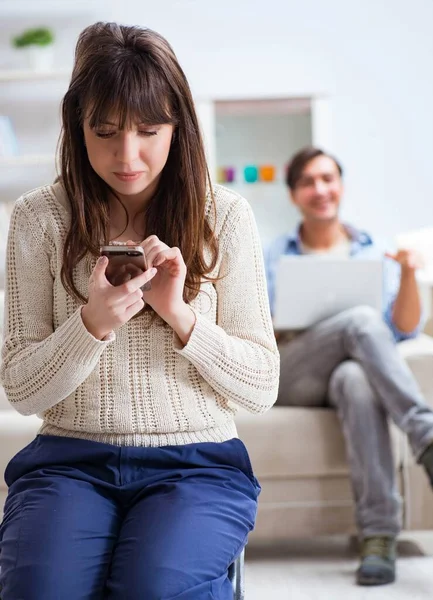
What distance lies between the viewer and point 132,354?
136cm

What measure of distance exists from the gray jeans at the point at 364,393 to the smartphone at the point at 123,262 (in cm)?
132

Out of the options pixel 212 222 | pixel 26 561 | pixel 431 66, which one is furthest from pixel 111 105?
pixel 431 66

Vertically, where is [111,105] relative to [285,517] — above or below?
above

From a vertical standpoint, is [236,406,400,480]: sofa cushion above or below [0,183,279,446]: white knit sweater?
below

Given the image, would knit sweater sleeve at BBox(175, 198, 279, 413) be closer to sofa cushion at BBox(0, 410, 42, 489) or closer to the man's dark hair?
sofa cushion at BBox(0, 410, 42, 489)

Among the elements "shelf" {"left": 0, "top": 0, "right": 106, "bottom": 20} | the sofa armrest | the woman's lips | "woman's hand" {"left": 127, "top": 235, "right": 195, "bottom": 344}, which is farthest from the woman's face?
"shelf" {"left": 0, "top": 0, "right": 106, "bottom": 20}

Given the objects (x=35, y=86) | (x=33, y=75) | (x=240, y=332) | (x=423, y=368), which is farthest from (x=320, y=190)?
(x=35, y=86)

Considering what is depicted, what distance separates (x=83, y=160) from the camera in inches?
54.9

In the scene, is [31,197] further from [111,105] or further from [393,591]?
[393,591]

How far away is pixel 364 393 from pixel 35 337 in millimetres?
1305

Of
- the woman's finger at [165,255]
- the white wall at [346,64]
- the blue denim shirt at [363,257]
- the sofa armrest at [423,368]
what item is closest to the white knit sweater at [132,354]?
the woman's finger at [165,255]

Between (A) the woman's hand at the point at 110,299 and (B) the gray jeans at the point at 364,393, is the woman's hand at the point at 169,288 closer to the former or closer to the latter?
(A) the woman's hand at the point at 110,299

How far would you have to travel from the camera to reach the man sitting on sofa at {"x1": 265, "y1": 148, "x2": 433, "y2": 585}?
92.9 inches

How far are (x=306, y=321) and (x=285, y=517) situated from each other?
558 mm
